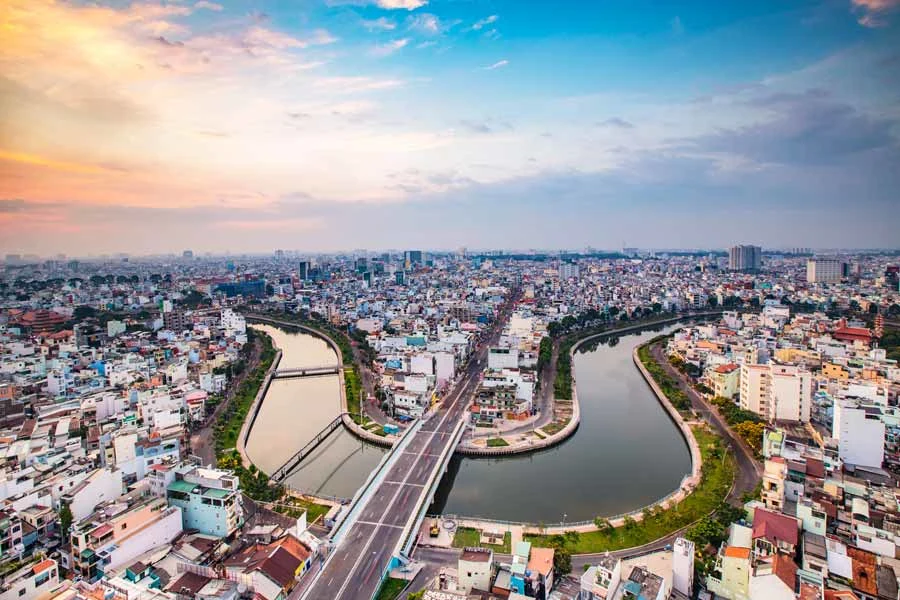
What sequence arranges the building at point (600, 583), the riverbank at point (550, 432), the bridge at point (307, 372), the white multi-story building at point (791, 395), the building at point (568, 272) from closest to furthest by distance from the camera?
the building at point (600, 583) → the riverbank at point (550, 432) → the white multi-story building at point (791, 395) → the bridge at point (307, 372) → the building at point (568, 272)

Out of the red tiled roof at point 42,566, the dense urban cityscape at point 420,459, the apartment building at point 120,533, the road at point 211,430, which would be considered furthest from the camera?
the road at point 211,430

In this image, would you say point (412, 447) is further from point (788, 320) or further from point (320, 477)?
point (788, 320)

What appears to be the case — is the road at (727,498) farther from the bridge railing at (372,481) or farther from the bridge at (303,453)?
the bridge at (303,453)

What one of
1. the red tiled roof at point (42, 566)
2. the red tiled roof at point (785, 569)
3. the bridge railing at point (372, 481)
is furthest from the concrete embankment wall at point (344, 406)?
the red tiled roof at point (785, 569)

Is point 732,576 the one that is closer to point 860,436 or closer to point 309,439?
point 860,436

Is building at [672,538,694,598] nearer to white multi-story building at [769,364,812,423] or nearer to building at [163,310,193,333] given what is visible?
white multi-story building at [769,364,812,423]

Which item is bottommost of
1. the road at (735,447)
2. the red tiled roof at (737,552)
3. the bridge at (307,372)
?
the road at (735,447)

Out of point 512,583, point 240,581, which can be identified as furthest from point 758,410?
point 240,581

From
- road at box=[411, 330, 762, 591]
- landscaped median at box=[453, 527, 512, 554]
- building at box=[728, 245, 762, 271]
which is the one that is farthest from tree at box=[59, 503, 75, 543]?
building at box=[728, 245, 762, 271]
